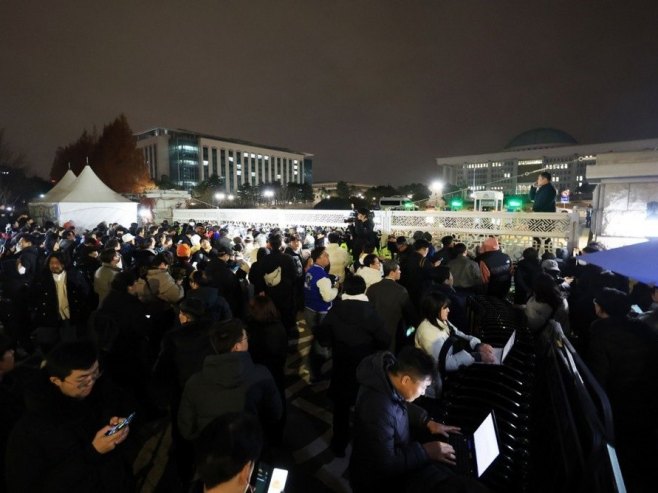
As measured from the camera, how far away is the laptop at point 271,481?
166 centimetres

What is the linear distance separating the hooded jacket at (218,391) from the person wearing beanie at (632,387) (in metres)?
2.77

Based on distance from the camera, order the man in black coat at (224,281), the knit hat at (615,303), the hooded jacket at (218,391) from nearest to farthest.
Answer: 1. the hooded jacket at (218,391)
2. the knit hat at (615,303)
3. the man in black coat at (224,281)

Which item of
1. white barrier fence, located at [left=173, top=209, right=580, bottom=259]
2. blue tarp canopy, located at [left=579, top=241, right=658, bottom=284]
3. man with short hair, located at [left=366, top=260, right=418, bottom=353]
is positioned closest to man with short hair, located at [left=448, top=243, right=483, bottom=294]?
man with short hair, located at [left=366, top=260, right=418, bottom=353]

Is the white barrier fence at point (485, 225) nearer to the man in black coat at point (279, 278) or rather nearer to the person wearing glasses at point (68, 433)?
the man in black coat at point (279, 278)

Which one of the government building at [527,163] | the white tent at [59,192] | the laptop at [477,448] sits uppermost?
→ the government building at [527,163]

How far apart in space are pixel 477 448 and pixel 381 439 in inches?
26.1

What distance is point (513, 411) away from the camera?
9.76 ft

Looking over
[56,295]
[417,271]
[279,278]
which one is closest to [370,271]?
[417,271]

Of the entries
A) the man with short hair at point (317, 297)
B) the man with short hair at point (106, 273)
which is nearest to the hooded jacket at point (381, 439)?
the man with short hair at point (317, 297)

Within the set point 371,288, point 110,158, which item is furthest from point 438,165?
point 371,288

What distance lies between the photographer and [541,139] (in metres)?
92.3

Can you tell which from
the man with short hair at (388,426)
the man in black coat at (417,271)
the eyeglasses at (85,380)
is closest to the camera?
the eyeglasses at (85,380)

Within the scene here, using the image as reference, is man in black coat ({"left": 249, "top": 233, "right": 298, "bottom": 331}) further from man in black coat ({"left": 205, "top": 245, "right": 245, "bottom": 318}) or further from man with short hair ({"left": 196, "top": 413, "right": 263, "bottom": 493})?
man with short hair ({"left": 196, "top": 413, "right": 263, "bottom": 493})

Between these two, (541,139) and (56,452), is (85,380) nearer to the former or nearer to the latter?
(56,452)
